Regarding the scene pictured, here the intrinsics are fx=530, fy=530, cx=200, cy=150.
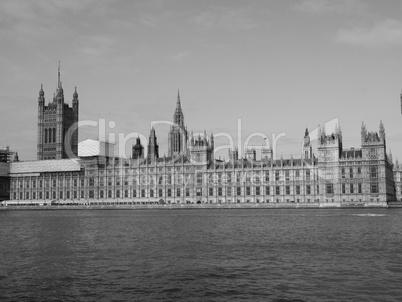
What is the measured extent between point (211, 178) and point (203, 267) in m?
124

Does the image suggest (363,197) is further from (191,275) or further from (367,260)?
(191,275)

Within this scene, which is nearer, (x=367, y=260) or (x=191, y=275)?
(x=191, y=275)

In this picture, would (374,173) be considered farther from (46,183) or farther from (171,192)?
(46,183)

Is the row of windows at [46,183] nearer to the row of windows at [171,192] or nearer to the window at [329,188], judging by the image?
the row of windows at [171,192]

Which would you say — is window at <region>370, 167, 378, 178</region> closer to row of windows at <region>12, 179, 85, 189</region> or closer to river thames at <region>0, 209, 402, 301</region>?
river thames at <region>0, 209, 402, 301</region>

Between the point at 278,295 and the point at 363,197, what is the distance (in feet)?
395

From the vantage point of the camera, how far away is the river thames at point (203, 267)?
28.6 m

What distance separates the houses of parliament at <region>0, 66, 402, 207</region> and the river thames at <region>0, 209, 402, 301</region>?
88.3 m

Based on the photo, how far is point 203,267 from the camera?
36.3m

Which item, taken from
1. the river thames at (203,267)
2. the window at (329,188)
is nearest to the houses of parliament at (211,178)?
the window at (329,188)

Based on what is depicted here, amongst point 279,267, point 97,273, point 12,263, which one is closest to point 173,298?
point 97,273

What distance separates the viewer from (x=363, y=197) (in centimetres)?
14188

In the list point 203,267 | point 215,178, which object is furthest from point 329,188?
point 203,267

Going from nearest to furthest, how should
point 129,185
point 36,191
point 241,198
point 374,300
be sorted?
point 374,300 < point 241,198 < point 129,185 < point 36,191
